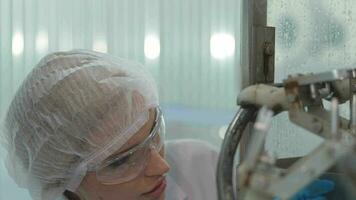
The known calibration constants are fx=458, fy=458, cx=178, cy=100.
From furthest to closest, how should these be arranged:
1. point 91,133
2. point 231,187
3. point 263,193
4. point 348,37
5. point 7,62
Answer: point 7,62
point 348,37
point 91,133
point 231,187
point 263,193

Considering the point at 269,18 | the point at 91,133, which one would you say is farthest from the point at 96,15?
the point at 91,133

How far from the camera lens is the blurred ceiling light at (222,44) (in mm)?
1452

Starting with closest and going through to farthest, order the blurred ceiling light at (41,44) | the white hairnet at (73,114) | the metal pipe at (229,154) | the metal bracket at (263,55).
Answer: the metal pipe at (229,154) → the white hairnet at (73,114) → the metal bracket at (263,55) → the blurred ceiling light at (41,44)

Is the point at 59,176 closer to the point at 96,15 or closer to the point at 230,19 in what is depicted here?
the point at 96,15

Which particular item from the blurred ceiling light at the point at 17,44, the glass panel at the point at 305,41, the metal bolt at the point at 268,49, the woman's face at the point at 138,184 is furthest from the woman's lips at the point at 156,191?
the blurred ceiling light at the point at 17,44

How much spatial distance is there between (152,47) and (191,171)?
0.43m

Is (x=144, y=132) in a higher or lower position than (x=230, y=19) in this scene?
lower

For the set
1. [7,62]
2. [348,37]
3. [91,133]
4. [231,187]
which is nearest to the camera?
[231,187]

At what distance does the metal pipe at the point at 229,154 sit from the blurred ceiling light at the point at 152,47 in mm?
954

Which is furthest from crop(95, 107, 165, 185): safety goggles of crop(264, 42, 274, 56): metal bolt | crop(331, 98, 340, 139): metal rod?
crop(331, 98, 340, 139): metal rod

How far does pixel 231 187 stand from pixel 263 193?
4.6 inches

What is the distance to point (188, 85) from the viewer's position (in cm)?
148

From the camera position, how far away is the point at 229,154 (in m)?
0.49

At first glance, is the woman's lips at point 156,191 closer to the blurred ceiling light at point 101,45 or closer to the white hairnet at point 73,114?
the white hairnet at point 73,114
